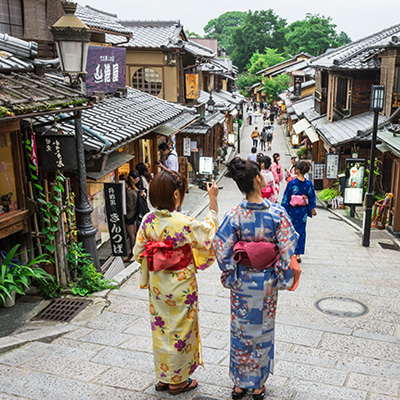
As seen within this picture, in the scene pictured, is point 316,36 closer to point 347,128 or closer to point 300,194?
point 347,128

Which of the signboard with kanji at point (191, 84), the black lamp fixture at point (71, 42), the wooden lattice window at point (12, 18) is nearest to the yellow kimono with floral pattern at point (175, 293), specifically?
the black lamp fixture at point (71, 42)

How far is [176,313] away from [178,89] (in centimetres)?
1735

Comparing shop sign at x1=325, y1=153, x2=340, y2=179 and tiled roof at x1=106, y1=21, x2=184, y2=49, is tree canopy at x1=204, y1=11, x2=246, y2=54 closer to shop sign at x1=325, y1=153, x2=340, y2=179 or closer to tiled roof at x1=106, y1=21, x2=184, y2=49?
tiled roof at x1=106, y1=21, x2=184, y2=49

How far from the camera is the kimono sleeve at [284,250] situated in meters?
4.08

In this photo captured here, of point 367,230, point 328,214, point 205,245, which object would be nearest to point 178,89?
point 328,214

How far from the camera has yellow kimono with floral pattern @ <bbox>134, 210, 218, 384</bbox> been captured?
4.28 meters

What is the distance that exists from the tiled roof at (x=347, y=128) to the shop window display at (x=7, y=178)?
1379 cm

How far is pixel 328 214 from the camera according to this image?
60.4 ft

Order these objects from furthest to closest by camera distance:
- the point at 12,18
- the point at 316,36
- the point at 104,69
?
the point at 316,36, the point at 104,69, the point at 12,18

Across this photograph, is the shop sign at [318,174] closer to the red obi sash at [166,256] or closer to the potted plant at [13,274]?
the potted plant at [13,274]

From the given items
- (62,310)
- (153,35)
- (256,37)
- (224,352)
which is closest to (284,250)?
(224,352)

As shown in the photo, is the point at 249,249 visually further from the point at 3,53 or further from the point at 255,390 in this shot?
the point at 3,53

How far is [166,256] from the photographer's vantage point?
424 centimetres

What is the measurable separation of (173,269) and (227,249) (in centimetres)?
56
